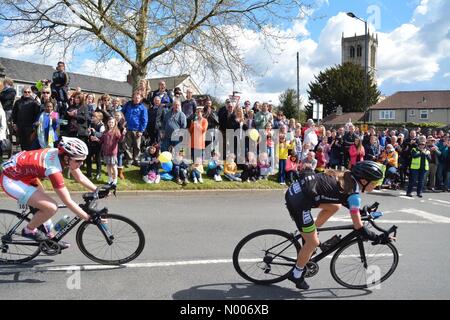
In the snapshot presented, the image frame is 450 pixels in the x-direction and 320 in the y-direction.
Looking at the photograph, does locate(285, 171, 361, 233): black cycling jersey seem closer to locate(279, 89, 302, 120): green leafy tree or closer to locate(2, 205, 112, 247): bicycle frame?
locate(2, 205, 112, 247): bicycle frame

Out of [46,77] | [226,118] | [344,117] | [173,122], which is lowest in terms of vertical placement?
[173,122]

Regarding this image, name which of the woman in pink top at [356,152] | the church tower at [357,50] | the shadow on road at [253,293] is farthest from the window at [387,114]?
the shadow on road at [253,293]

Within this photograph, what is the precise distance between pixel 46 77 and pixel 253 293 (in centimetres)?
7143

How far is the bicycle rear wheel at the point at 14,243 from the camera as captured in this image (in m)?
5.18

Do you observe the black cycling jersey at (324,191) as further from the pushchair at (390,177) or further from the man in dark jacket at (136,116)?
the pushchair at (390,177)

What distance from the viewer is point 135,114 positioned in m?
12.1

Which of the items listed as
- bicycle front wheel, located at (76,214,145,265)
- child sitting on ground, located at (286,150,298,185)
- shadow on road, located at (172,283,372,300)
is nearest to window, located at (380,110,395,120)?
child sitting on ground, located at (286,150,298,185)

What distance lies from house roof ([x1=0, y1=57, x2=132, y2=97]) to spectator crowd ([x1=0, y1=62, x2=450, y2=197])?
44311 millimetres

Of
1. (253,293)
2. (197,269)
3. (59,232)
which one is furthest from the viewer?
(197,269)

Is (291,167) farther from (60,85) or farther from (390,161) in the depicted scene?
(60,85)

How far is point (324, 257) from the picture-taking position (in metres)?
5.04

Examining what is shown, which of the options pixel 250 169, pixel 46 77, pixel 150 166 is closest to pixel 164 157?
pixel 150 166
